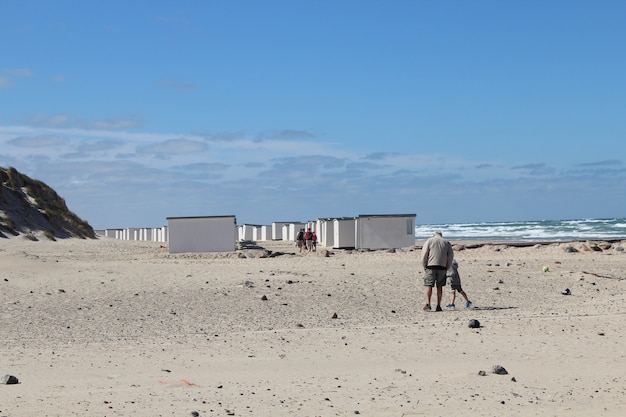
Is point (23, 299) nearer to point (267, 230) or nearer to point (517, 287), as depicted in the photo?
point (517, 287)

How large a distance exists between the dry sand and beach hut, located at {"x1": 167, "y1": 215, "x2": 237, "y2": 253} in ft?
53.3

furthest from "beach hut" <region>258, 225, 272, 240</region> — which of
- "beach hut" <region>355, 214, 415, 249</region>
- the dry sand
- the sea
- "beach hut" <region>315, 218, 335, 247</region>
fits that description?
the dry sand

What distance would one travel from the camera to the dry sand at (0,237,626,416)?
27.0ft

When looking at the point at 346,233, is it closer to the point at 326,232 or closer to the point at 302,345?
the point at 326,232

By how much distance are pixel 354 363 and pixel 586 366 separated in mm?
2699

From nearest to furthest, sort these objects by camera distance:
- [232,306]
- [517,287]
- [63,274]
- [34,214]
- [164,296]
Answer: [232,306] < [164,296] < [517,287] < [63,274] < [34,214]

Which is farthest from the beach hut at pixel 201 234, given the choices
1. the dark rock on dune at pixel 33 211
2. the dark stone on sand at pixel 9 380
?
the dark stone on sand at pixel 9 380

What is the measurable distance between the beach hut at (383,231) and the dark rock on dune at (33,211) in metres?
16.7

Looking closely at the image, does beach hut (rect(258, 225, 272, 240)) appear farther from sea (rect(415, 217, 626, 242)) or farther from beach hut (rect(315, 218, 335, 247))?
beach hut (rect(315, 218, 335, 247))

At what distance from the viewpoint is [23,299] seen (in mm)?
16891

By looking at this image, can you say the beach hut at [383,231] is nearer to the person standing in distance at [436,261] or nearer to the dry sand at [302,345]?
the dry sand at [302,345]

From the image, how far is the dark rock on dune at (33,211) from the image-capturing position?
45.7 m

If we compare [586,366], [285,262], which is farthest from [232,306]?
[285,262]

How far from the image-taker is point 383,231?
1689 inches
